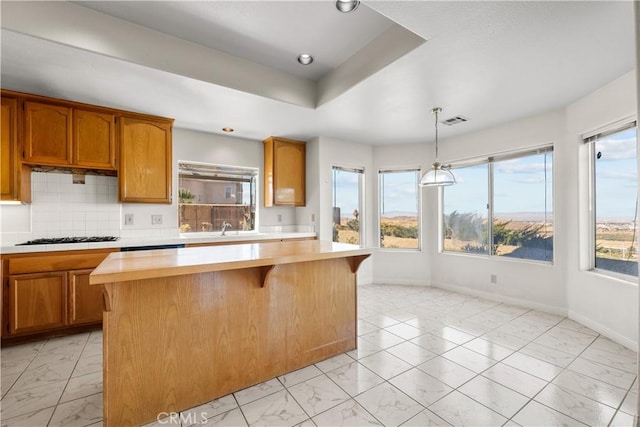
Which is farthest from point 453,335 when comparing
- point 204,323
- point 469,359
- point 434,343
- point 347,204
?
point 347,204

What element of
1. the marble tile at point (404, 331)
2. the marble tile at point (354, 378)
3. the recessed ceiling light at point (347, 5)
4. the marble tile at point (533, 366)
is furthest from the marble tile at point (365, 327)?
the recessed ceiling light at point (347, 5)

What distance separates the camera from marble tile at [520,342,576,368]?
2281mm

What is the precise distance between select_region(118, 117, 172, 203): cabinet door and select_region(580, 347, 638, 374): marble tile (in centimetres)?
462

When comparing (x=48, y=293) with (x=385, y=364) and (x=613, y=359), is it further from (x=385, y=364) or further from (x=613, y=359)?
(x=613, y=359)

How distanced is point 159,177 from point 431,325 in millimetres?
3663

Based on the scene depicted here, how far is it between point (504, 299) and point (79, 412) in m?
4.56

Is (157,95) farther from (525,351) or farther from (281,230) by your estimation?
(525,351)

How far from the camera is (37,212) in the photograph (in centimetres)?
302

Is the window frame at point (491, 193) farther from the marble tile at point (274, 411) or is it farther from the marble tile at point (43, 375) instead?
the marble tile at point (43, 375)

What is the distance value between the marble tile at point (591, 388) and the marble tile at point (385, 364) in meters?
1.08

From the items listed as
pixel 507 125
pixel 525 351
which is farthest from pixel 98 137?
pixel 507 125

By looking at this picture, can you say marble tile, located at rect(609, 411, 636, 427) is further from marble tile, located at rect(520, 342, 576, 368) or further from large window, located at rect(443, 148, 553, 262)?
large window, located at rect(443, 148, 553, 262)

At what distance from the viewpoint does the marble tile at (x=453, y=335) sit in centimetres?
267

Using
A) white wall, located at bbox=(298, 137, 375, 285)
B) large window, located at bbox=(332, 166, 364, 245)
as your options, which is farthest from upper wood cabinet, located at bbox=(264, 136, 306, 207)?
large window, located at bbox=(332, 166, 364, 245)
